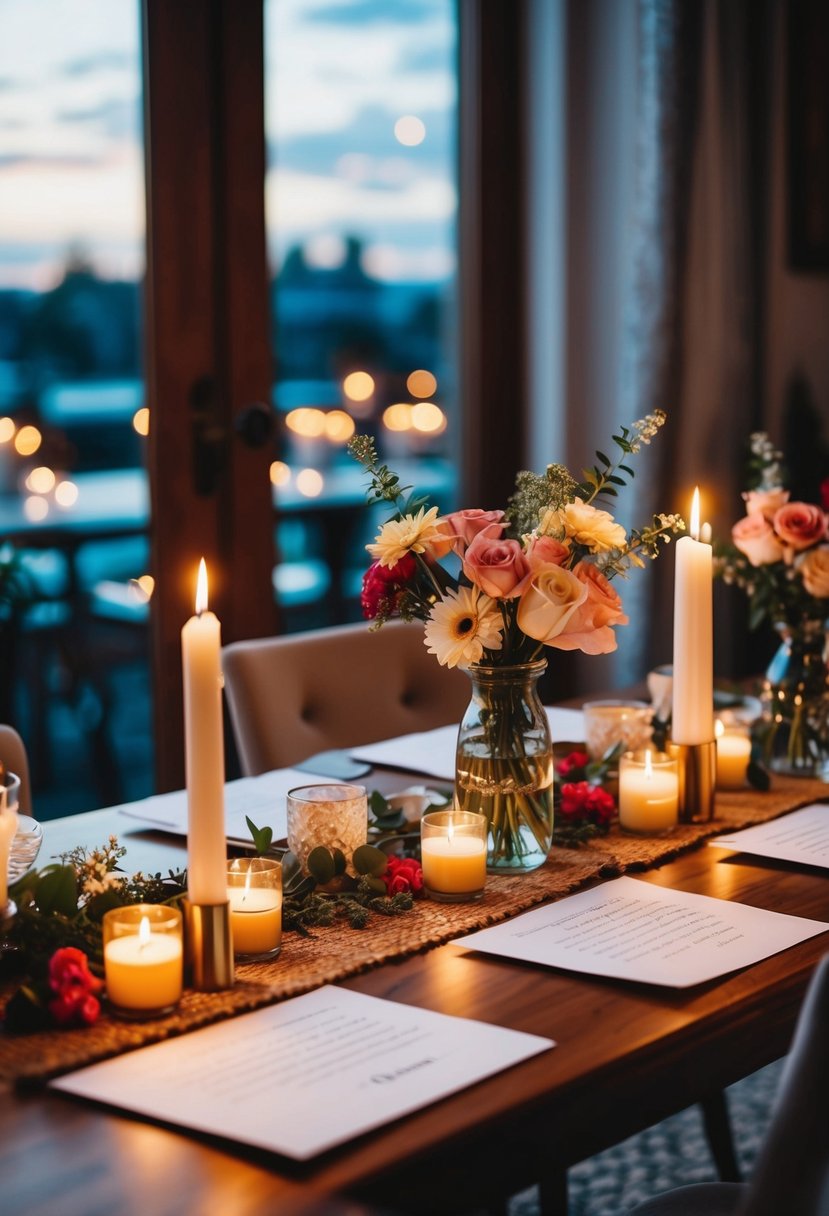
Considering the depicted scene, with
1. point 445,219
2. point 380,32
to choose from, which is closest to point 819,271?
point 445,219

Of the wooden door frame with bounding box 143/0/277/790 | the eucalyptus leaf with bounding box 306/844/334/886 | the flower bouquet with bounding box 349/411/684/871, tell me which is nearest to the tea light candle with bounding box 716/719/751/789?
the flower bouquet with bounding box 349/411/684/871

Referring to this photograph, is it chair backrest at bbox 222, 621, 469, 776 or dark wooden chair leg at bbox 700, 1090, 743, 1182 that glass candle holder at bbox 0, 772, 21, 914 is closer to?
chair backrest at bbox 222, 621, 469, 776

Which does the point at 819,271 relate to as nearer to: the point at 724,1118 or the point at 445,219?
the point at 445,219

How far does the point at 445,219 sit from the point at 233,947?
8.50 ft

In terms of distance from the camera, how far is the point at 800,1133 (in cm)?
84

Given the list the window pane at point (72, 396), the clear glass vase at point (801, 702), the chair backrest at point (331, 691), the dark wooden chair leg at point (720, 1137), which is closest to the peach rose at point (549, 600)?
the clear glass vase at point (801, 702)

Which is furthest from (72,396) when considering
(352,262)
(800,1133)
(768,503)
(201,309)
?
(800,1133)

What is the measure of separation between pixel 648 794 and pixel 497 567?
13.7 inches

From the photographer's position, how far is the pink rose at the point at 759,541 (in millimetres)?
1800

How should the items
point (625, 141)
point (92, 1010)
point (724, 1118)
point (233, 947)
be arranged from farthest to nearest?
1. point (625, 141)
2. point (724, 1118)
3. point (233, 947)
4. point (92, 1010)

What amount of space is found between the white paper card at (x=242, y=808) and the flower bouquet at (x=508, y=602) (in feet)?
0.82

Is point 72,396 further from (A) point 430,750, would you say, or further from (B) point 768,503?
(B) point 768,503

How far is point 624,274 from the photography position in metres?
3.57

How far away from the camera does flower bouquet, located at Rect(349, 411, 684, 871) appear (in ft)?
4.48
